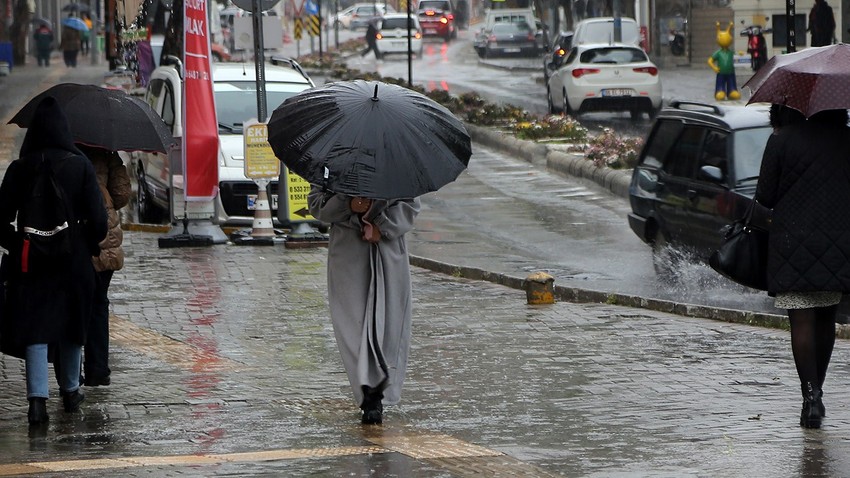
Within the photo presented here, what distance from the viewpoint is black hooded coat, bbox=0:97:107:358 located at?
25.6ft

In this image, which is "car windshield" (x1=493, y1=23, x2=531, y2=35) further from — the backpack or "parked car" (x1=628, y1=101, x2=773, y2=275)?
the backpack

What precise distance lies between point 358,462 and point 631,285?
7.18 metres

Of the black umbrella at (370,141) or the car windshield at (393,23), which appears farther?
the car windshield at (393,23)

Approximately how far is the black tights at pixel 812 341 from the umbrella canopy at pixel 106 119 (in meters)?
3.79

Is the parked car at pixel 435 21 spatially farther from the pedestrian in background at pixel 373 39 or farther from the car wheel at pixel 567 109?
the car wheel at pixel 567 109

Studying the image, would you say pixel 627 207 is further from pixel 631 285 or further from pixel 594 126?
pixel 594 126

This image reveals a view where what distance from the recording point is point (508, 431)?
7.59 meters

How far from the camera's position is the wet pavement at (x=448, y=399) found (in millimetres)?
6914

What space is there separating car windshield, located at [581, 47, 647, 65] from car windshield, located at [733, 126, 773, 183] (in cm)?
1898

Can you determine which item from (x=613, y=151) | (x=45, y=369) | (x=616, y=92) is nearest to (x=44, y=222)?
(x=45, y=369)

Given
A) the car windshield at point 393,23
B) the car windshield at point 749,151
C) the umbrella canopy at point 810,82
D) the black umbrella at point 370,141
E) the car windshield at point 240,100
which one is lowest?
the car windshield at point 749,151

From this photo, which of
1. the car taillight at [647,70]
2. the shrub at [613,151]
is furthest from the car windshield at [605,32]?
the shrub at [613,151]

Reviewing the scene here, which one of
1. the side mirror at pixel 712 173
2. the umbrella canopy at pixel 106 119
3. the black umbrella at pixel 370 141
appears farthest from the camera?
the side mirror at pixel 712 173

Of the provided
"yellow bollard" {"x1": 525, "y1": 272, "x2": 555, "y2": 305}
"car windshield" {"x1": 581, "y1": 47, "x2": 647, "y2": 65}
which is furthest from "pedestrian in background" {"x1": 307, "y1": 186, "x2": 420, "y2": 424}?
"car windshield" {"x1": 581, "y1": 47, "x2": 647, "y2": 65}
